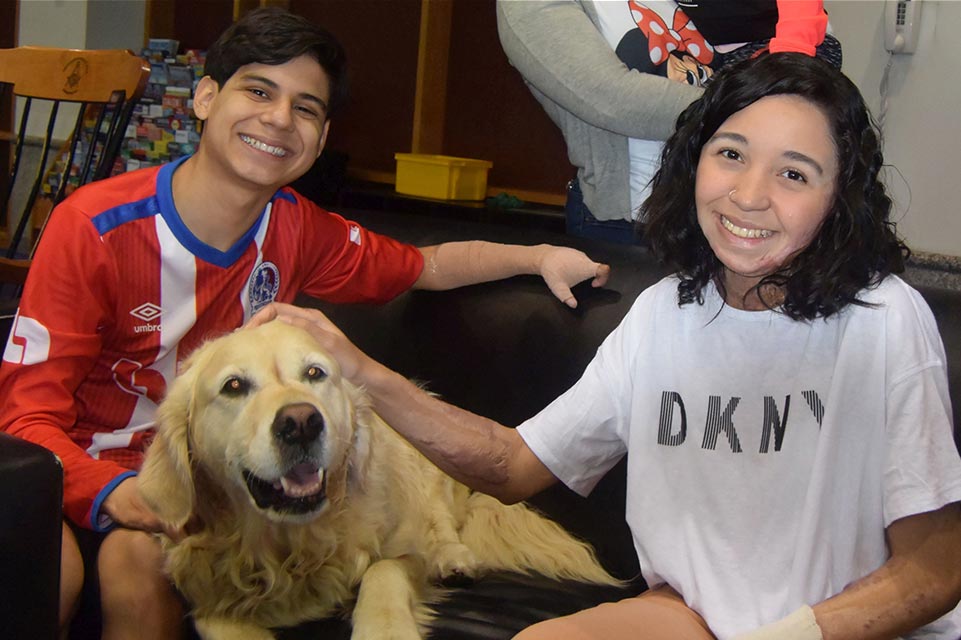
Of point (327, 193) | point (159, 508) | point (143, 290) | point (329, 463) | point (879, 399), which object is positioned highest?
point (879, 399)

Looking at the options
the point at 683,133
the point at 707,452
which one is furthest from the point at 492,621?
the point at 683,133

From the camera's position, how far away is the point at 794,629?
106 centimetres

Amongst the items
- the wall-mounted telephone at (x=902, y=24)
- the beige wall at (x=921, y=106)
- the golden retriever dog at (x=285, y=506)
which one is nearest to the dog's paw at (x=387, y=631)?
the golden retriever dog at (x=285, y=506)

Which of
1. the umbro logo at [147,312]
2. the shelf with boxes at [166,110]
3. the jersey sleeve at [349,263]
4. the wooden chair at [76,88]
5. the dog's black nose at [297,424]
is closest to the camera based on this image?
the dog's black nose at [297,424]

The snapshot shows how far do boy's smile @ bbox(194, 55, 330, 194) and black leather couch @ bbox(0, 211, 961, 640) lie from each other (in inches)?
18.2

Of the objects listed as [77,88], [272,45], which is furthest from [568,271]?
[77,88]

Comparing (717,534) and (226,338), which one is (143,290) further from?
(717,534)

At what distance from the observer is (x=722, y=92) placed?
49.8 inches

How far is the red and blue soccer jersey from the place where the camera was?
59.1 inches

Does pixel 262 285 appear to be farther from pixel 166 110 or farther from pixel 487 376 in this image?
pixel 166 110

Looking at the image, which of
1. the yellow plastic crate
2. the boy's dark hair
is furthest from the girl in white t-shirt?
the yellow plastic crate

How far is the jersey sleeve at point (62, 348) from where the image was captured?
143 centimetres

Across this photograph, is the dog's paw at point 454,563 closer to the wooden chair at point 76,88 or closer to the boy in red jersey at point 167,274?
the boy in red jersey at point 167,274

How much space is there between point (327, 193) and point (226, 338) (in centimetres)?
311
